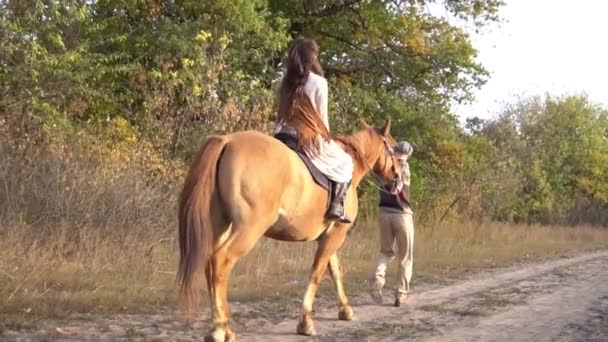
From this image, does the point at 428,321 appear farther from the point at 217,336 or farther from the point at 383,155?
the point at 217,336

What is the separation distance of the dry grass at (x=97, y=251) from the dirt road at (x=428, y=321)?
1.90 ft

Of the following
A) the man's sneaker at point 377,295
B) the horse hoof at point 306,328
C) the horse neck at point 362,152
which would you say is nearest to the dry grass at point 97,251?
the man's sneaker at point 377,295

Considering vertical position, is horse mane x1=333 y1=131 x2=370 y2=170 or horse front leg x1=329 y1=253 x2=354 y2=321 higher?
horse mane x1=333 y1=131 x2=370 y2=170

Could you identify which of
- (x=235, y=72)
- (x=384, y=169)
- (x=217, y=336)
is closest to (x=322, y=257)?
(x=217, y=336)

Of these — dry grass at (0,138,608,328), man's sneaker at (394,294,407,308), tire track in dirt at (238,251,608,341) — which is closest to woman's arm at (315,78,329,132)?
tire track in dirt at (238,251,608,341)

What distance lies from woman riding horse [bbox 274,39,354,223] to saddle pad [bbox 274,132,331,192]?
0.13 ft

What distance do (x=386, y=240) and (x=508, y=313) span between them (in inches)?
74.5

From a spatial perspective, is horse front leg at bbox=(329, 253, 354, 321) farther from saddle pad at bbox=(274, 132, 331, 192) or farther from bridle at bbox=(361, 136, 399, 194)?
bridle at bbox=(361, 136, 399, 194)

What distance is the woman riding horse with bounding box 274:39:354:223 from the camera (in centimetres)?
655

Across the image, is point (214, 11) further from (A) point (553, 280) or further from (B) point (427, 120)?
(A) point (553, 280)

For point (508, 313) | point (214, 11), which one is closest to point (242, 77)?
point (214, 11)

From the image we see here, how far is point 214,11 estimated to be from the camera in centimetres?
1583

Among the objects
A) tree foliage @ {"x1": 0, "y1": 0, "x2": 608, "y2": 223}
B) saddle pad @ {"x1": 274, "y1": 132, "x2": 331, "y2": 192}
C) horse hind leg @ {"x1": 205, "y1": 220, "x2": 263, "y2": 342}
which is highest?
tree foliage @ {"x1": 0, "y1": 0, "x2": 608, "y2": 223}

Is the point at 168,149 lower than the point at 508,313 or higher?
higher
